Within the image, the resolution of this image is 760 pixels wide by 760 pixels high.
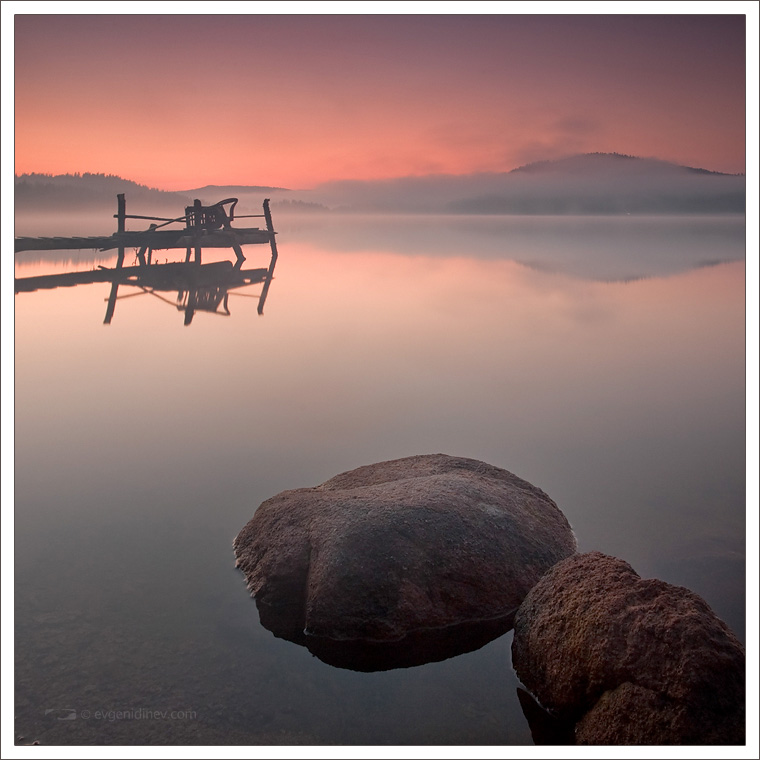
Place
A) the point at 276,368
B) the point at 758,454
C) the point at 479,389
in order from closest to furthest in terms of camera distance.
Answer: the point at 758,454, the point at 479,389, the point at 276,368

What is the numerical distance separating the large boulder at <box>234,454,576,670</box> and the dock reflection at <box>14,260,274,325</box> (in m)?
13.6

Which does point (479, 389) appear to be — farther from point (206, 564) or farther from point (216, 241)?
point (216, 241)

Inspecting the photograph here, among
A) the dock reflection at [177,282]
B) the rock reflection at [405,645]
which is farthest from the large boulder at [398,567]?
the dock reflection at [177,282]

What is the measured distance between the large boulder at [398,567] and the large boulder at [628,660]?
1.71 ft

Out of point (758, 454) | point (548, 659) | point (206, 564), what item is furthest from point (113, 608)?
point (758, 454)

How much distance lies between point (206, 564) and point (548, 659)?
2691 mm

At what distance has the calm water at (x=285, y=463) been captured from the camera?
3.99 metres

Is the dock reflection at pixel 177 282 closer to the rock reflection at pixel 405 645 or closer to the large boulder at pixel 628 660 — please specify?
the rock reflection at pixel 405 645

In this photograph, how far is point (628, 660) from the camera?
334cm

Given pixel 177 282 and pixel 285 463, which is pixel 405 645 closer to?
pixel 285 463

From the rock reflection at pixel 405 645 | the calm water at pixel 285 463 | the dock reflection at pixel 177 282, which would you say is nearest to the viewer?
the calm water at pixel 285 463

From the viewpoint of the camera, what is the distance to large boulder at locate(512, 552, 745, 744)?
311 centimetres

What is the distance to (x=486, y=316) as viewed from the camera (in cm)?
1934

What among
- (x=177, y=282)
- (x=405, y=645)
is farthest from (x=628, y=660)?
(x=177, y=282)
